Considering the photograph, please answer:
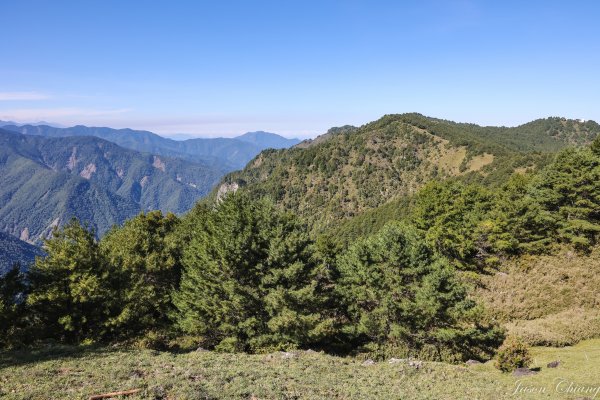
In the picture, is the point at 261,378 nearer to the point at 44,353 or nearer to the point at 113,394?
the point at 113,394

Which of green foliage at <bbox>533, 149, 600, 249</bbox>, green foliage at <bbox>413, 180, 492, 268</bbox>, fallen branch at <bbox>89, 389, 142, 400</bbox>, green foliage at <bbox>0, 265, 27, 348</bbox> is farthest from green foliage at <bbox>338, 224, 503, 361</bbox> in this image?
green foliage at <bbox>533, 149, 600, 249</bbox>

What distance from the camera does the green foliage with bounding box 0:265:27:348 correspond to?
70.3 feet

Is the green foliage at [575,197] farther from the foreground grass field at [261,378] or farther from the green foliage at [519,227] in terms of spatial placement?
the foreground grass field at [261,378]

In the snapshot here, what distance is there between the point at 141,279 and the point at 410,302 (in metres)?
21.8

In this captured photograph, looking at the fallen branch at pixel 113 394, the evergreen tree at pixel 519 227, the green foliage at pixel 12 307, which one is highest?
the evergreen tree at pixel 519 227

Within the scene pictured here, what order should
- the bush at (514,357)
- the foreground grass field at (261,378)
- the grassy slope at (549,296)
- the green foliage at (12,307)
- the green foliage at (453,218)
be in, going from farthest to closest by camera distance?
the green foliage at (453,218) < the grassy slope at (549,296) < the green foliage at (12,307) < the bush at (514,357) < the foreground grass field at (261,378)

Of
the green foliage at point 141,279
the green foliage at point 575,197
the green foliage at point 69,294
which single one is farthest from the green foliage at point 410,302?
the green foliage at point 575,197

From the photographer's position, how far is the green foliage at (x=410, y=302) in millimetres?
23125

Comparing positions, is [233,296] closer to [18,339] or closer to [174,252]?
[18,339]

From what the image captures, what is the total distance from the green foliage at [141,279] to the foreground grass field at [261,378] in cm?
718

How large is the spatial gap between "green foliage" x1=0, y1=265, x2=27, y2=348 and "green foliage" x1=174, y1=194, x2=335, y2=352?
9.70 meters

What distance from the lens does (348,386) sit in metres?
14.9

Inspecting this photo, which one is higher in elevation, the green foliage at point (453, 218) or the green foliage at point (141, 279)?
the green foliage at point (453, 218)

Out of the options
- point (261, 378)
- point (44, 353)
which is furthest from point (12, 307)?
point (261, 378)
